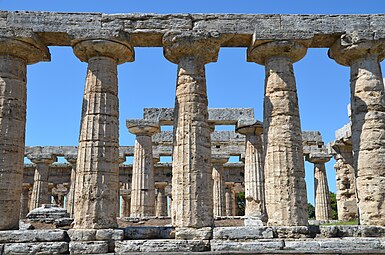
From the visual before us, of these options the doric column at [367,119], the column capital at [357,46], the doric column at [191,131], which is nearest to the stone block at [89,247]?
the doric column at [191,131]

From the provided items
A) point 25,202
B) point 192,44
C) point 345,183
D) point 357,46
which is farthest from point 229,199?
point 192,44

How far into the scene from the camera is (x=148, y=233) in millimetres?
14117

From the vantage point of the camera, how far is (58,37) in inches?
607

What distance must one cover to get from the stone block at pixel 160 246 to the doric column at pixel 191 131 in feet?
2.55

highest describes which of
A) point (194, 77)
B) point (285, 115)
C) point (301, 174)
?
point (194, 77)

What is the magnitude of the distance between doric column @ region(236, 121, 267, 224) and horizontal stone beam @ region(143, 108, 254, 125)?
838 mm

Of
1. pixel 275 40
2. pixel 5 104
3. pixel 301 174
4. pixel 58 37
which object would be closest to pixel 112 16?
pixel 58 37

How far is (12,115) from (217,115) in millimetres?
14244

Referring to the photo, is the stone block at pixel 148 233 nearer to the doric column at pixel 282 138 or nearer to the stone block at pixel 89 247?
the stone block at pixel 89 247

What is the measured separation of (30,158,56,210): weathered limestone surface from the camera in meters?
31.8

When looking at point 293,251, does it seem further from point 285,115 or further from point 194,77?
point 194,77

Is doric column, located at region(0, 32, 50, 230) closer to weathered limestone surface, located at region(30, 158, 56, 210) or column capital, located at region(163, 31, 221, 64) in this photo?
column capital, located at region(163, 31, 221, 64)

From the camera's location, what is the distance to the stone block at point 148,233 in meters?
14.0

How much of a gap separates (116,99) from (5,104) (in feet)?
13.0
